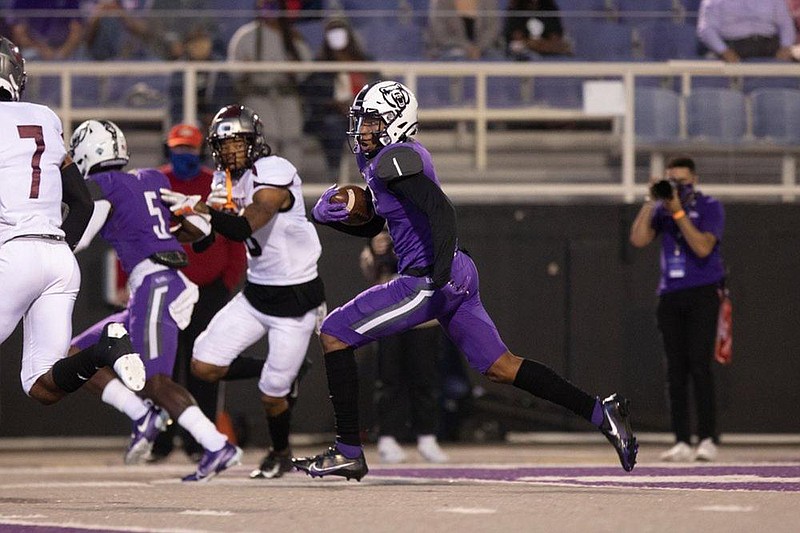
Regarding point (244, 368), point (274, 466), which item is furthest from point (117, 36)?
point (274, 466)

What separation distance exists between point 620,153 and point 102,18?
4332 mm

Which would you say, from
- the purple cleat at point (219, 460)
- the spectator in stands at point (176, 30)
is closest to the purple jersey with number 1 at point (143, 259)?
the purple cleat at point (219, 460)

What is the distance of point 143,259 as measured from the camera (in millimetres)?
8914

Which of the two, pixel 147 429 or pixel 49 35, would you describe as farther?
pixel 49 35

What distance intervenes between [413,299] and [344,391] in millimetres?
584

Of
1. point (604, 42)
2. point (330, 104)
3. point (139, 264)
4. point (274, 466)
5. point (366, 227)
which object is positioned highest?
point (604, 42)

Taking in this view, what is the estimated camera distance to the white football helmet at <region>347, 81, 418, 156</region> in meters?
7.60

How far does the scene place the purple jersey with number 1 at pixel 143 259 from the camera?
877 centimetres

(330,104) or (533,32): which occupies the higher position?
(533,32)

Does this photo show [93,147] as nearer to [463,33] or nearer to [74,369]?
[74,369]

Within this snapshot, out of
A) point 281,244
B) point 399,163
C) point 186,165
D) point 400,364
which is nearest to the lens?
point 399,163

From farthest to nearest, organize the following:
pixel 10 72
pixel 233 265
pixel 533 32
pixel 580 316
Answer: pixel 533 32 < pixel 580 316 < pixel 233 265 < pixel 10 72

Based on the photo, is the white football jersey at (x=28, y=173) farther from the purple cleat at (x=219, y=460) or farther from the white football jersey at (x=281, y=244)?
the white football jersey at (x=281, y=244)

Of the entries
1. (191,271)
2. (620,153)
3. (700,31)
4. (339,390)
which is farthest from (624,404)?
(700,31)
